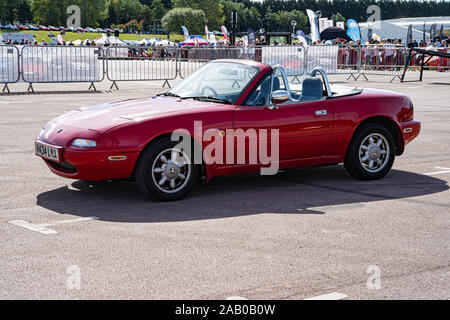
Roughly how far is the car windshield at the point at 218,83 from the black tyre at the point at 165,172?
0.89 meters

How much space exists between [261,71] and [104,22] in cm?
18807

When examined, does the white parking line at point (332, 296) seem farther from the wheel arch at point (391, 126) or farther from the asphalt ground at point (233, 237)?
the wheel arch at point (391, 126)

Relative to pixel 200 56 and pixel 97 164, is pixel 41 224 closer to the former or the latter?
pixel 97 164

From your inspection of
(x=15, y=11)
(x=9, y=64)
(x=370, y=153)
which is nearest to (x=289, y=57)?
(x=9, y=64)

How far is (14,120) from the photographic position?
497 inches

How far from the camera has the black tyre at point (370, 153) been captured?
7.59 meters

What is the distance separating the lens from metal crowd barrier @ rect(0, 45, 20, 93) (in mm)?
18297

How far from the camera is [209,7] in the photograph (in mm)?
170875

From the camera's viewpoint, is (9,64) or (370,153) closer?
(370,153)

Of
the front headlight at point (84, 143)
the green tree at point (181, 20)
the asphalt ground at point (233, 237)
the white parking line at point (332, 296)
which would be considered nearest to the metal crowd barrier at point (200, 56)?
the asphalt ground at point (233, 237)

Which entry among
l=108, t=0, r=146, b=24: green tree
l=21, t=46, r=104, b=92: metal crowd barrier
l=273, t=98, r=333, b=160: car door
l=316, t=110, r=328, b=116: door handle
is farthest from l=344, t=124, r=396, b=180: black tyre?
l=108, t=0, r=146, b=24: green tree

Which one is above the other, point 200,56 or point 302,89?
point 200,56

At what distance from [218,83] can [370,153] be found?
199 cm

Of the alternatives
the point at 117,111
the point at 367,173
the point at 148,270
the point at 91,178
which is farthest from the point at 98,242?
the point at 367,173
